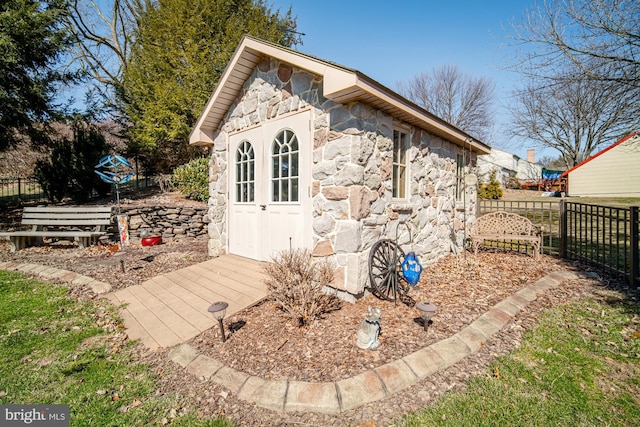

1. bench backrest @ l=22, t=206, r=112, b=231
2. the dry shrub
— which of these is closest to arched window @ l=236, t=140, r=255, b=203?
the dry shrub

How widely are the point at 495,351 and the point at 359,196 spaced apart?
7.42 feet

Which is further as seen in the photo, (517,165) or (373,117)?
(517,165)

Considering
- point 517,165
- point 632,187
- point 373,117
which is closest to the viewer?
point 373,117

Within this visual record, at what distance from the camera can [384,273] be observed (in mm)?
3947

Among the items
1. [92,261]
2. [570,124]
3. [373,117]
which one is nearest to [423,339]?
[373,117]

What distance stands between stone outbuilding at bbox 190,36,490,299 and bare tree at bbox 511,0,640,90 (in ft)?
7.71

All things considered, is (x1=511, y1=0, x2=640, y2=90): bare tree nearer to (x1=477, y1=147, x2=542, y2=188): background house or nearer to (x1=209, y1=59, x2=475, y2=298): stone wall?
(x1=209, y1=59, x2=475, y2=298): stone wall

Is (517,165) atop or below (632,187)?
atop

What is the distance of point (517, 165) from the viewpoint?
3184cm

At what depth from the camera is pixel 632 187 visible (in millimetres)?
18094

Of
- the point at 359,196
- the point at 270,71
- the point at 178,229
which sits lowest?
the point at 178,229

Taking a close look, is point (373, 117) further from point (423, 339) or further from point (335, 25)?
point (335, 25)

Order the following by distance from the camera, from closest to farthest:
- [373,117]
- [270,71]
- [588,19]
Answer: [373,117] → [270,71] → [588,19]

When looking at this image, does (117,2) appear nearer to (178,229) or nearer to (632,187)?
(178,229)
